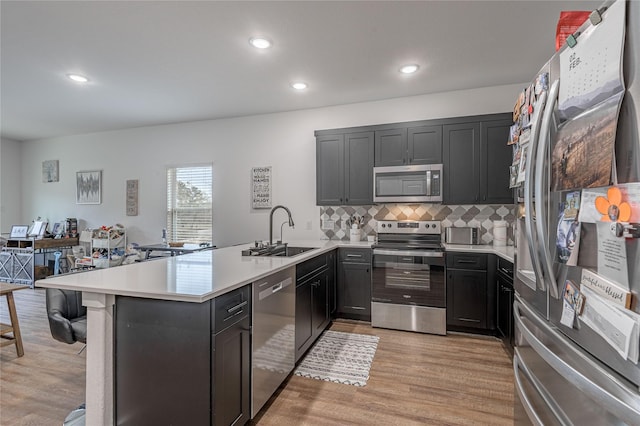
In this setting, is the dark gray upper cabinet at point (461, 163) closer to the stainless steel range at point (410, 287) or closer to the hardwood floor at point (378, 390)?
the stainless steel range at point (410, 287)

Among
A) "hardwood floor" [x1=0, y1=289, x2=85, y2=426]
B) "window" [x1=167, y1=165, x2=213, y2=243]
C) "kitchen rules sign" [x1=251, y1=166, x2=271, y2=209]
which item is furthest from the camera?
"window" [x1=167, y1=165, x2=213, y2=243]

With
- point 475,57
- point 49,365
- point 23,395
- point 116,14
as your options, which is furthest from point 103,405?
point 475,57

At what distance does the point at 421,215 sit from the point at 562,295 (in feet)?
9.78

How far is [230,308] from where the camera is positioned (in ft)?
5.41

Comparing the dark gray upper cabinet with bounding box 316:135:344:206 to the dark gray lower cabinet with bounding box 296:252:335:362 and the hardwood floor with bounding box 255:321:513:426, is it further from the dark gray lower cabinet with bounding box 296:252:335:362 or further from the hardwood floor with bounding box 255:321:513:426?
the hardwood floor with bounding box 255:321:513:426

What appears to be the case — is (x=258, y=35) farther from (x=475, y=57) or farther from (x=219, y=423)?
(x=219, y=423)

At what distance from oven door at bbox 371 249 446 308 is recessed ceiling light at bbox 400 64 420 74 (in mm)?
1900

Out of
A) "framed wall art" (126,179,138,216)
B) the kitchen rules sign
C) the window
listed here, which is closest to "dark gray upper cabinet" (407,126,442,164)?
the kitchen rules sign

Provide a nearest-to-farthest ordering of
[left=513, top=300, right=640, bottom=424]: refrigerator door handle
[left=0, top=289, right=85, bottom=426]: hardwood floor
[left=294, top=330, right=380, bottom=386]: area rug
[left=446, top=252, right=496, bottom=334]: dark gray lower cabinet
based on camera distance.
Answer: [left=513, top=300, right=640, bottom=424]: refrigerator door handle → [left=0, top=289, right=85, bottom=426]: hardwood floor → [left=294, top=330, right=380, bottom=386]: area rug → [left=446, top=252, right=496, bottom=334]: dark gray lower cabinet

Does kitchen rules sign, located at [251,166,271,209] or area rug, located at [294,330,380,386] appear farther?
kitchen rules sign, located at [251,166,271,209]

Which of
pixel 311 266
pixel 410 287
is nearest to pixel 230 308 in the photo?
pixel 311 266

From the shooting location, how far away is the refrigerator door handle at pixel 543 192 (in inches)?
40.5

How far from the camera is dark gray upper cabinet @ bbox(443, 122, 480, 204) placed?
3469 millimetres

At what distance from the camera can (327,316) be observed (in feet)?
11.1
